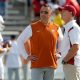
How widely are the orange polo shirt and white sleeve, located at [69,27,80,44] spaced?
0.55 meters

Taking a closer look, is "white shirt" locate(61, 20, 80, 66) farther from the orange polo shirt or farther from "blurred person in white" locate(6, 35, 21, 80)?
"blurred person in white" locate(6, 35, 21, 80)

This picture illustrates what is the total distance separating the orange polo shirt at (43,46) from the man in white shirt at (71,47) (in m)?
0.32

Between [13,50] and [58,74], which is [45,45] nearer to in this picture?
[58,74]

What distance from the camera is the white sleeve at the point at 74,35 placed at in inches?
352

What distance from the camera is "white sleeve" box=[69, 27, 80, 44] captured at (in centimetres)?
894

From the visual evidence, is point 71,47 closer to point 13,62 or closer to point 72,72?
point 72,72

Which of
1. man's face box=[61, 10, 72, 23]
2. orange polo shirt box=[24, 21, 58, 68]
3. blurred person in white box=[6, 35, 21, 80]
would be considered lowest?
blurred person in white box=[6, 35, 21, 80]

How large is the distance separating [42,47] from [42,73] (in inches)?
17.9

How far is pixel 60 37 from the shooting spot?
31.8ft

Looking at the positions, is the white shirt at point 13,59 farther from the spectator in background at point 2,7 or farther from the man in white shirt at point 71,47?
the spectator in background at point 2,7

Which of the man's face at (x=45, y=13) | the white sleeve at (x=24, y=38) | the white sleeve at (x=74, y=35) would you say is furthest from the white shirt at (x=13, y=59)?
the white sleeve at (x=74, y=35)

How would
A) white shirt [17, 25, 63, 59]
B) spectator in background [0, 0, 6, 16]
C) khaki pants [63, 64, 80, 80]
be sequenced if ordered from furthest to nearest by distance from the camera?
spectator in background [0, 0, 6, 16] < white shirt [17, 25, 63, 59] < khaki pants [63, 64, 80, 80]

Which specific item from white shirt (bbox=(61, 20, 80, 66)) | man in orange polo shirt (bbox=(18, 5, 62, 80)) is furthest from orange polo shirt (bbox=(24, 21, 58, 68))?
white shirt (bbox=(61, 20, 80, 66))

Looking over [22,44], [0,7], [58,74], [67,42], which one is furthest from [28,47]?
[0,7]
